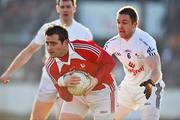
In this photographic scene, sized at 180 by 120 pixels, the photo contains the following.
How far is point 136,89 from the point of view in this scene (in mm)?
9086

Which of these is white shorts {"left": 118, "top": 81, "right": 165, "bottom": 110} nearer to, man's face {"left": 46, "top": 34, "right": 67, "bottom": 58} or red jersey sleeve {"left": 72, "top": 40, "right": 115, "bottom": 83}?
red jersey sleeve {"left": 72, "top": 40, "right": 115, "bottom": 83}

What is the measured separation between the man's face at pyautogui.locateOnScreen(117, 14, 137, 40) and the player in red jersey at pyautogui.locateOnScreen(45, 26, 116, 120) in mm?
755

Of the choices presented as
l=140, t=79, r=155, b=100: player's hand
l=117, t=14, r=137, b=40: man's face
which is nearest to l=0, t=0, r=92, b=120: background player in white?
l=117, t=14, r=137, b=40: man's face

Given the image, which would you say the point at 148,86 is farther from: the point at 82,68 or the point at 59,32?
the point at 59,32

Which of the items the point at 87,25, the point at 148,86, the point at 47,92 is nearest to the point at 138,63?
the point at 148,86

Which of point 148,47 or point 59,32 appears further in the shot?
point 148,47

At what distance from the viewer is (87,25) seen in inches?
625

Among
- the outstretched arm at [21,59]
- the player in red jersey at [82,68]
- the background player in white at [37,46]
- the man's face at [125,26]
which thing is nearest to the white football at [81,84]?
the player in red jersey at [82,68]

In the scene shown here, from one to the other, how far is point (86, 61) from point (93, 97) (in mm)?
476

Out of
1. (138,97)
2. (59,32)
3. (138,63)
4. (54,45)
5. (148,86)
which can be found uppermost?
(59,32)

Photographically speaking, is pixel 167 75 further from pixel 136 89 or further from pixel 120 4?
pixel 136 89

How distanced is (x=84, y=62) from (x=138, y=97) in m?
1.45

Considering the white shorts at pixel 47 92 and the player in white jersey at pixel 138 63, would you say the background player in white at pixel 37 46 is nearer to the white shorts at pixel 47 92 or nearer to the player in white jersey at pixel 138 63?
the white shorts at pixel 47 92

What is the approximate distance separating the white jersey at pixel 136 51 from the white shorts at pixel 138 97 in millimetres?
140
